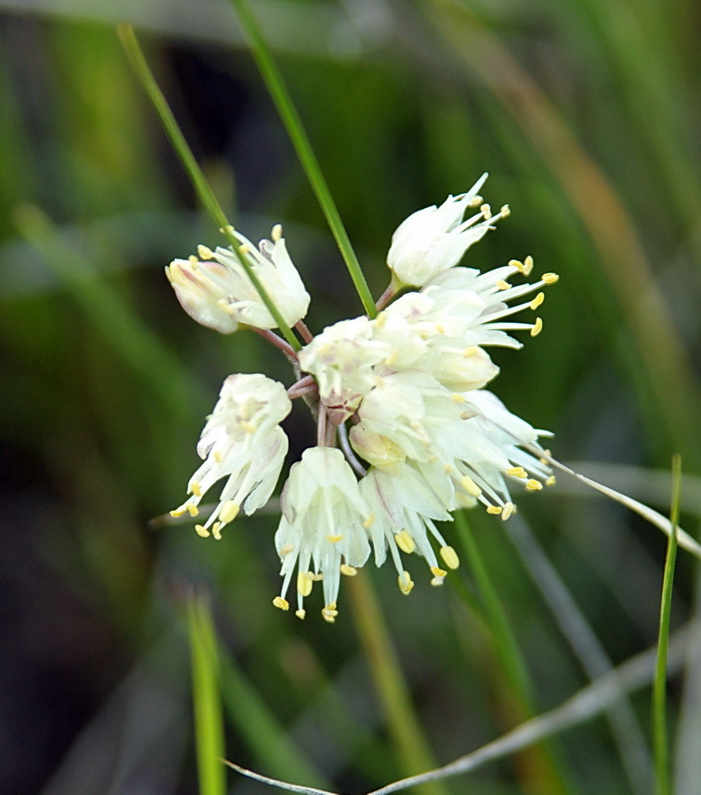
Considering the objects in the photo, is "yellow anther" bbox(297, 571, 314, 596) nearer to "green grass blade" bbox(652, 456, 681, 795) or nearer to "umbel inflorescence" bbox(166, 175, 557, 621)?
"umbel inflorescence" bbox(166, 175, 557, 621)

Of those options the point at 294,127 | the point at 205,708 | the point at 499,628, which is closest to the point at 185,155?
the point at 294,127

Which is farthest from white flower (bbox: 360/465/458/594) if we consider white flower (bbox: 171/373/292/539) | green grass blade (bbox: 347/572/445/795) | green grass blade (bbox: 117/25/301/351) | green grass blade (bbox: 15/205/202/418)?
green grass blade (bbox: 15/205/202/418)

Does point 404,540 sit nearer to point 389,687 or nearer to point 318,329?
point 389,687

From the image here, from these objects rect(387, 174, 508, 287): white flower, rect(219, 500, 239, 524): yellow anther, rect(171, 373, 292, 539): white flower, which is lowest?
rect(219, 500, 239, 524): yellow anther

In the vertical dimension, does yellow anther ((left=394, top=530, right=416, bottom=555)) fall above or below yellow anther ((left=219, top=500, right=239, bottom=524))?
below

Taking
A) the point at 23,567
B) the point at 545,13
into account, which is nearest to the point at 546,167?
the point at 545,13

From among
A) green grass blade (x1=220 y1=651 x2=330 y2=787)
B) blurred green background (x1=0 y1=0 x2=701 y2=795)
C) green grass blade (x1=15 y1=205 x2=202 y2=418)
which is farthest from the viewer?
blurred green background (x1=0 y1=0 x2=701 y2=795)

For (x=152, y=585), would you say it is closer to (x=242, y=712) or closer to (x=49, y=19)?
(x=242, y=712)
